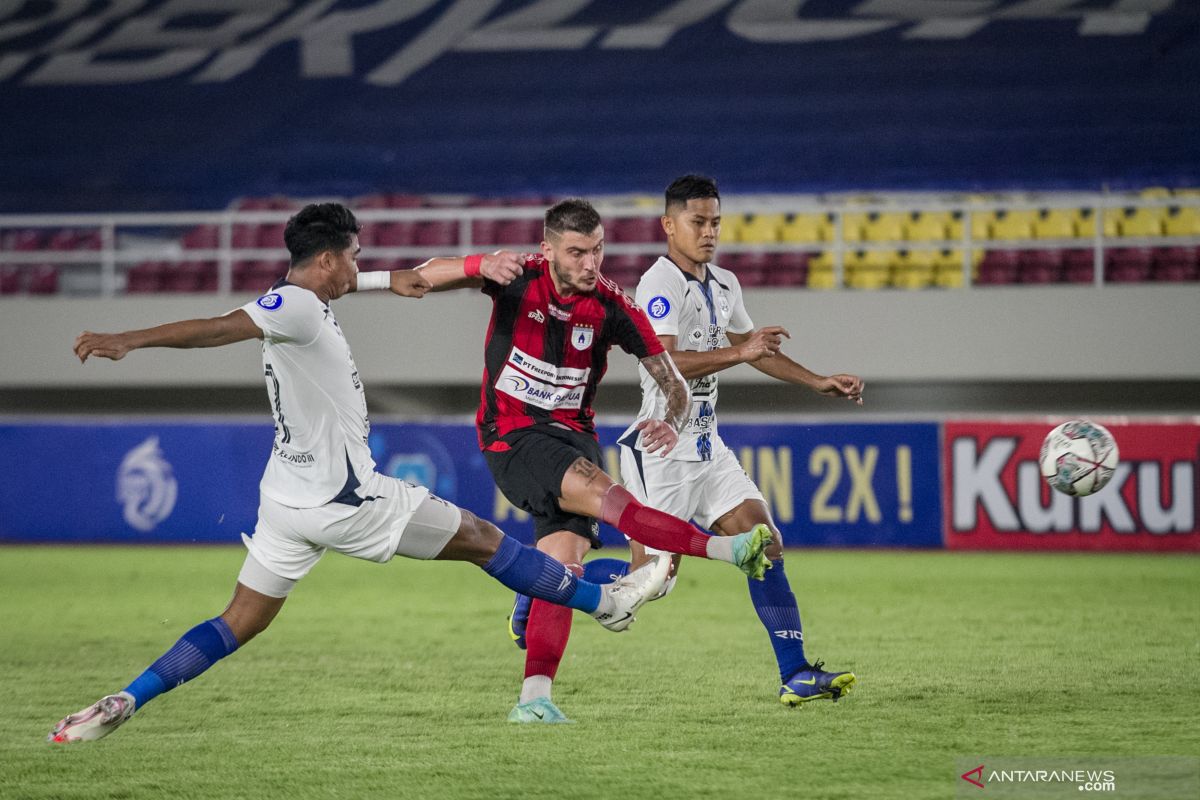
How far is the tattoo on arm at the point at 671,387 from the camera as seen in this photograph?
554cm

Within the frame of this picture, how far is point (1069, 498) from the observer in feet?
45.6

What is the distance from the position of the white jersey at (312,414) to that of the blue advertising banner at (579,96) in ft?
56.2

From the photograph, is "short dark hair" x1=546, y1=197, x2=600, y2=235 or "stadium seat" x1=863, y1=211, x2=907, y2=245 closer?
"short dark hair" x1=546, y1=197, x2=600, y2=235

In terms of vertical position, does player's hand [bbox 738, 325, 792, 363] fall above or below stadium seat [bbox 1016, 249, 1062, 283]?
below

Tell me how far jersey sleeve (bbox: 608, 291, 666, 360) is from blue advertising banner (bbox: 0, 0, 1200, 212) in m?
16.3

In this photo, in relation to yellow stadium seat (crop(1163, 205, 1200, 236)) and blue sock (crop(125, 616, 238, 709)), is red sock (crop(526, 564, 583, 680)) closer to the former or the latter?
blue sock (crop(125, 616, 238, 709))

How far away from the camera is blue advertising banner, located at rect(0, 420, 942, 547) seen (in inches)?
569

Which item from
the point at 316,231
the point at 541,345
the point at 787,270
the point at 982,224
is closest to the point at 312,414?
the point at 316,231

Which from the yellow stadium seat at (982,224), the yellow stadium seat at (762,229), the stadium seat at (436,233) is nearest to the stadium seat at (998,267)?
the yellow stadium seat at (982,224)

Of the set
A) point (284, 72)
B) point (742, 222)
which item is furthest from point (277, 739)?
point (284, 72)

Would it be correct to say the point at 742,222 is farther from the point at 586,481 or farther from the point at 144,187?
the point at 586,481

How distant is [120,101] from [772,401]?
11391mm

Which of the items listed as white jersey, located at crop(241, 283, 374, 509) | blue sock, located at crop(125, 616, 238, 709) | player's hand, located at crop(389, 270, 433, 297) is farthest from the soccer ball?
blue sock, located at crop(125, 616, 238, 709)

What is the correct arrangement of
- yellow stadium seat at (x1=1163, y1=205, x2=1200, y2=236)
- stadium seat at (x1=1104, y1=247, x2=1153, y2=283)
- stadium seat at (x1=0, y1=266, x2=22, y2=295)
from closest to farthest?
stadium seat at (x1=1104, y1=247, x2=1153, y2=283)
yellow stadium seat at (x1=1163, y1=205, x2=1200, y2=236)
stadium seat at (x1=0, y1=266, x2=22, y2=295)
